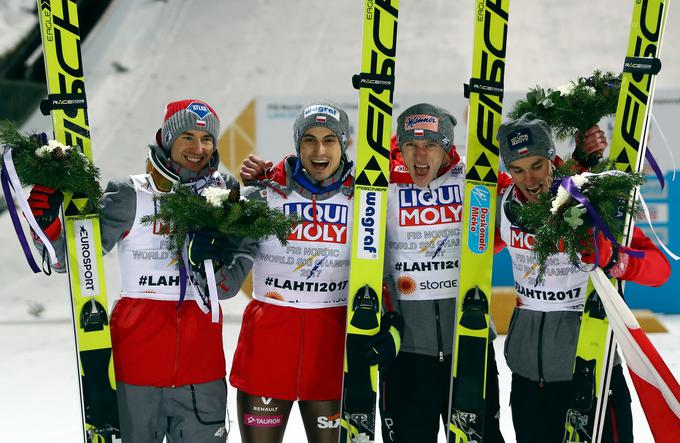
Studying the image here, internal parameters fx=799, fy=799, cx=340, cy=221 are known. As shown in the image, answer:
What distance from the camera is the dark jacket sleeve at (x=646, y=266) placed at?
2.75 m

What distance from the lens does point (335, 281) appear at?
3072 mm

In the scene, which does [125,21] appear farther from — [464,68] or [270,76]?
[464,68]

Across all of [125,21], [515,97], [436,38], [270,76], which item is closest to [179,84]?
[270,76]

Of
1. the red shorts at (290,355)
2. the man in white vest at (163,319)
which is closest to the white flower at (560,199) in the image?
the red shorts at (290,355)

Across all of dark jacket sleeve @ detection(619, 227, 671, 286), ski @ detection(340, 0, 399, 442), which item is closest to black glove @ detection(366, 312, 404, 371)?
ski @ detection(340, 0, 399, 442)

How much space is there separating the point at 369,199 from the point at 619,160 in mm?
936

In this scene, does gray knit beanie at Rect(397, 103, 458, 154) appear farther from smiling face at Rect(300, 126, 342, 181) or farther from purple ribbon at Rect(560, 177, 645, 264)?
purple ribbon at Rect(560, 177, 645, 264)

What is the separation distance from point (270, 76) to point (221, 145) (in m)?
3.61

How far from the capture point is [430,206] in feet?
10.2

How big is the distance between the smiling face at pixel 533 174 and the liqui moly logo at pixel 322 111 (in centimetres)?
68

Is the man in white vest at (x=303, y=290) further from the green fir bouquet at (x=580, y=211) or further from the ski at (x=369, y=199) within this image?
the green fir bouquet at (x=580, y=211)

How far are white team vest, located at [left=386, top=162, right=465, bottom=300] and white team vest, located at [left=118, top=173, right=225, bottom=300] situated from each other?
0.74 metres

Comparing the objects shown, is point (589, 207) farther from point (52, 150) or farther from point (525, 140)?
point (52, 150)

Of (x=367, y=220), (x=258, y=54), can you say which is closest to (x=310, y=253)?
(x=367, y=220)
